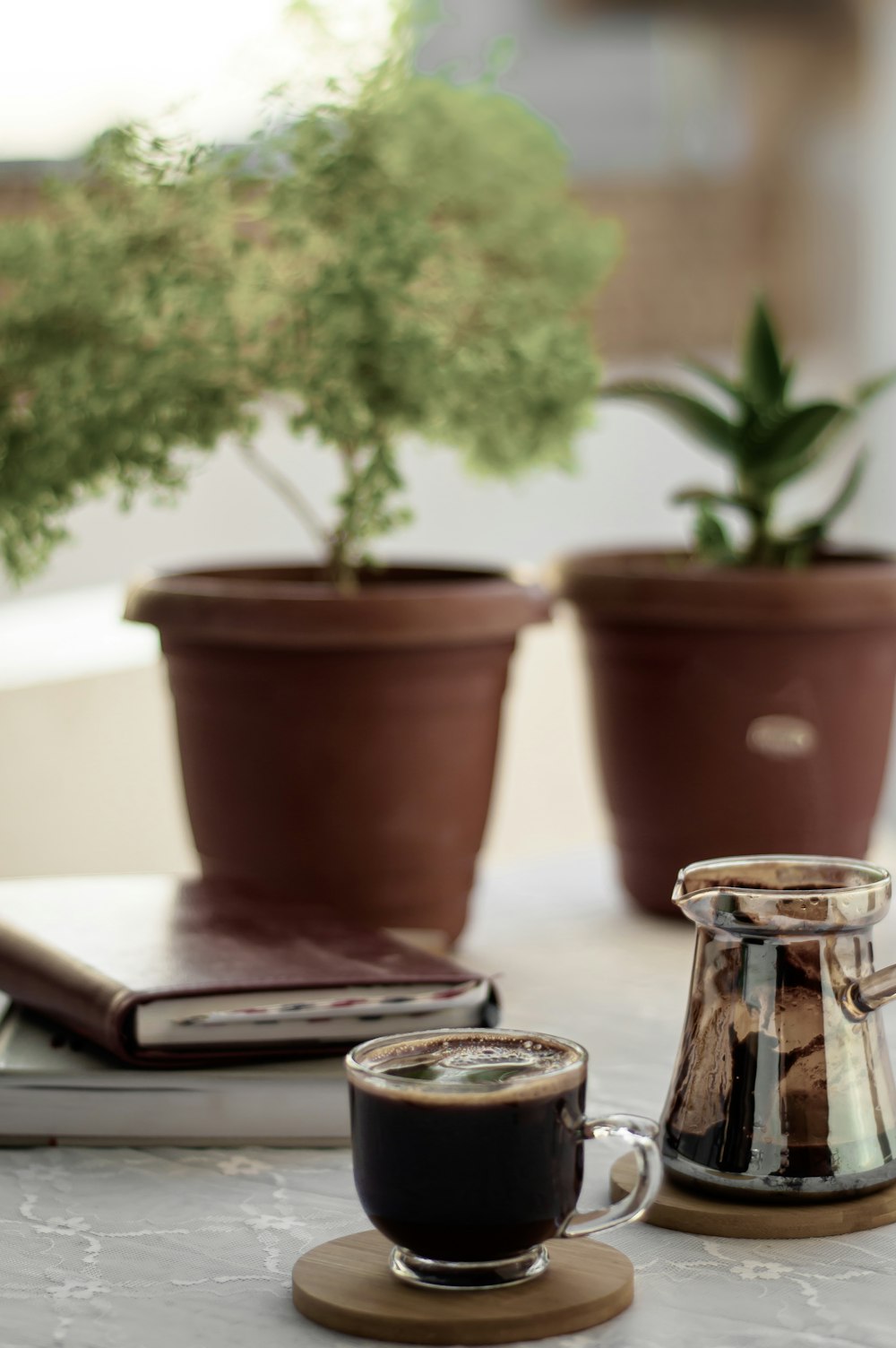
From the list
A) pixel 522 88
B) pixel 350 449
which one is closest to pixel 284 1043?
pixel 350 449

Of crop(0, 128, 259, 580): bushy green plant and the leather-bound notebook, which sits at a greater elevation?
crop(0, 128, 259, 580): bushy green plant

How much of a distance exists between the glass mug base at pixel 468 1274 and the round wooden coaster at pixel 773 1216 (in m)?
0.09

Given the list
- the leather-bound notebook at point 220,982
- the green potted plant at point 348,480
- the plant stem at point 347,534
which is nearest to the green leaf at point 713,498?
the green potted plant at point 348,480

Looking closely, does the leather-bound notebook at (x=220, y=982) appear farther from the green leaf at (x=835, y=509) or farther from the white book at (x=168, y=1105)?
the green leaf at (x=835, y=509)

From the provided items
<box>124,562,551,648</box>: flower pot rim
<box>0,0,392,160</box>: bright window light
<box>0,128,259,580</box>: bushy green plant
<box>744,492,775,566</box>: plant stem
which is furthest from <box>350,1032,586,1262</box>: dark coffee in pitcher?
<box>0,0,392,160</box>: bright window light

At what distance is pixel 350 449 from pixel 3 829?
0.70 meters

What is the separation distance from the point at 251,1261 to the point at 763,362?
2.70 feet

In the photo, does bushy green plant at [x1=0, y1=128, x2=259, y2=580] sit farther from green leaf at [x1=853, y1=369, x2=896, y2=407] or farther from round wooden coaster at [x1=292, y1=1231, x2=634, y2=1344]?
round wooden coaster at [x1=292, y1=1231, x2=634, y2=1344]

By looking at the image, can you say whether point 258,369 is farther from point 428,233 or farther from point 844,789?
point 844,789

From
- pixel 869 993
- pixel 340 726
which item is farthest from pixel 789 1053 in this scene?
pixel 340 726

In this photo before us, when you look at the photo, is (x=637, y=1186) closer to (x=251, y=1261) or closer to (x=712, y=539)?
(x=251, y=1261)

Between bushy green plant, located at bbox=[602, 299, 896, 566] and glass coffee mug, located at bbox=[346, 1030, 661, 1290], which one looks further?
bushy green plant, located at bbox=[602, 299, 896, 566]

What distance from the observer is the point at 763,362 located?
125 cm

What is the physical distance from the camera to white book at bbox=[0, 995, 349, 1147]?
0.76 meters
